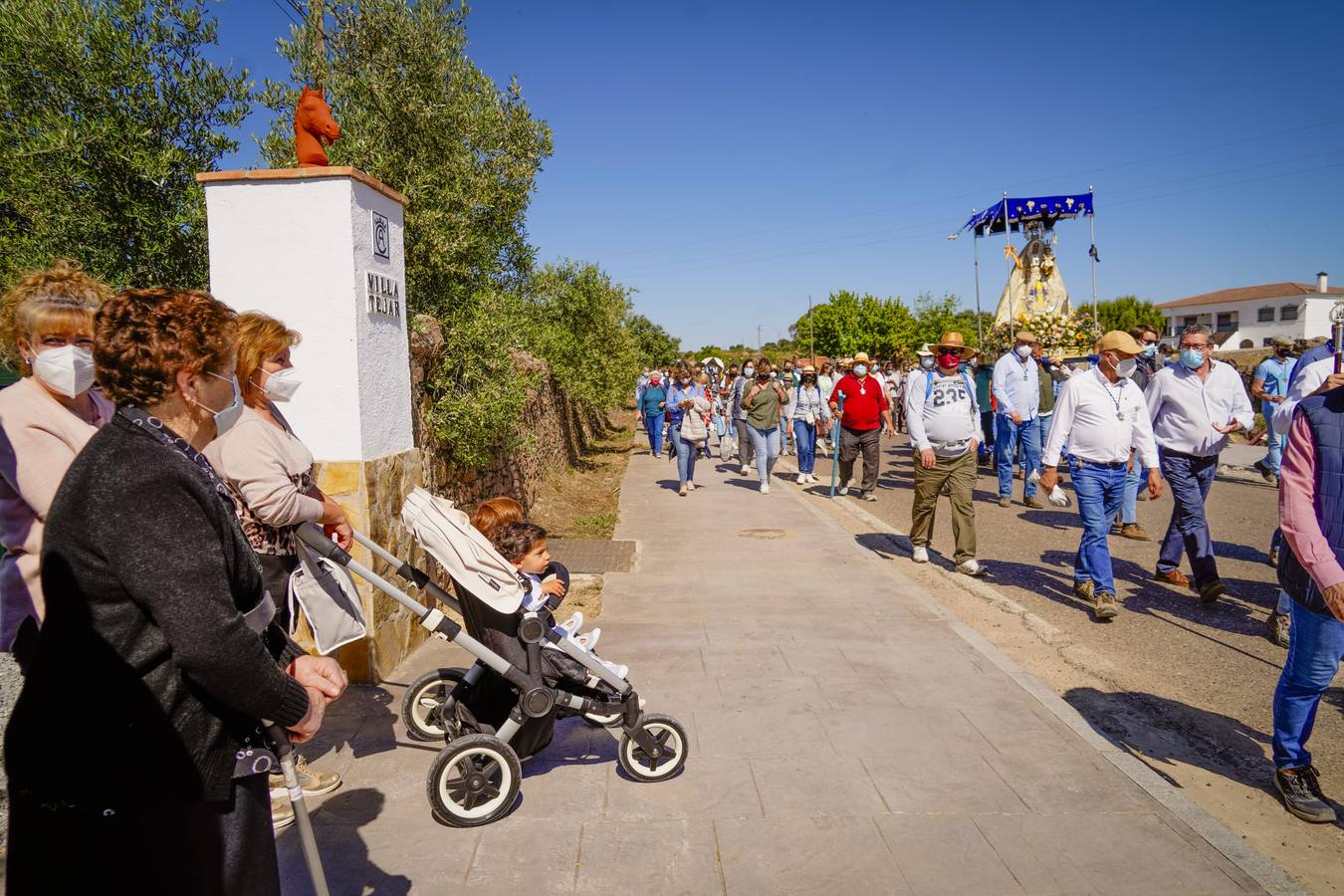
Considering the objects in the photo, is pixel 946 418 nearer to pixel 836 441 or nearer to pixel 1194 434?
pixel 1194 434

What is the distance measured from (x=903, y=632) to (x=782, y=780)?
2509 mm

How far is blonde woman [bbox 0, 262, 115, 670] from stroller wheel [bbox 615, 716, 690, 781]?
2290 millimetres

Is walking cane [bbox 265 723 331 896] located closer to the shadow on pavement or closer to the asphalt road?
the shadow on pavement

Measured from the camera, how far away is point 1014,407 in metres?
12.1

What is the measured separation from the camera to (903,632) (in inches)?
239

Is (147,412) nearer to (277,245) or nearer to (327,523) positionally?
(327,523)

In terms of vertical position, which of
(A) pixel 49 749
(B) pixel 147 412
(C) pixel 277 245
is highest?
(C) pixel 277 245

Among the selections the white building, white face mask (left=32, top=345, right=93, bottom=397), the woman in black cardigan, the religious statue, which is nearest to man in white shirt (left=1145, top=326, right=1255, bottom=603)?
the woman in black cardigan

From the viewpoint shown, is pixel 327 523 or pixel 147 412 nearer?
pixel 147 412

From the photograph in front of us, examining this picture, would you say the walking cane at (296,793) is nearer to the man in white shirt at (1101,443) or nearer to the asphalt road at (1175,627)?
the asphalt road at (1175,627)

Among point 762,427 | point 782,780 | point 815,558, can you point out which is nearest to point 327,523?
point 782,780

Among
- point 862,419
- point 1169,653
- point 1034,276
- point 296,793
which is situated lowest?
point 1169,653

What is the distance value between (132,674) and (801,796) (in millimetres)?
2752

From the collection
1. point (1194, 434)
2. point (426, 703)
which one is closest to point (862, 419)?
point (1194, 434)
